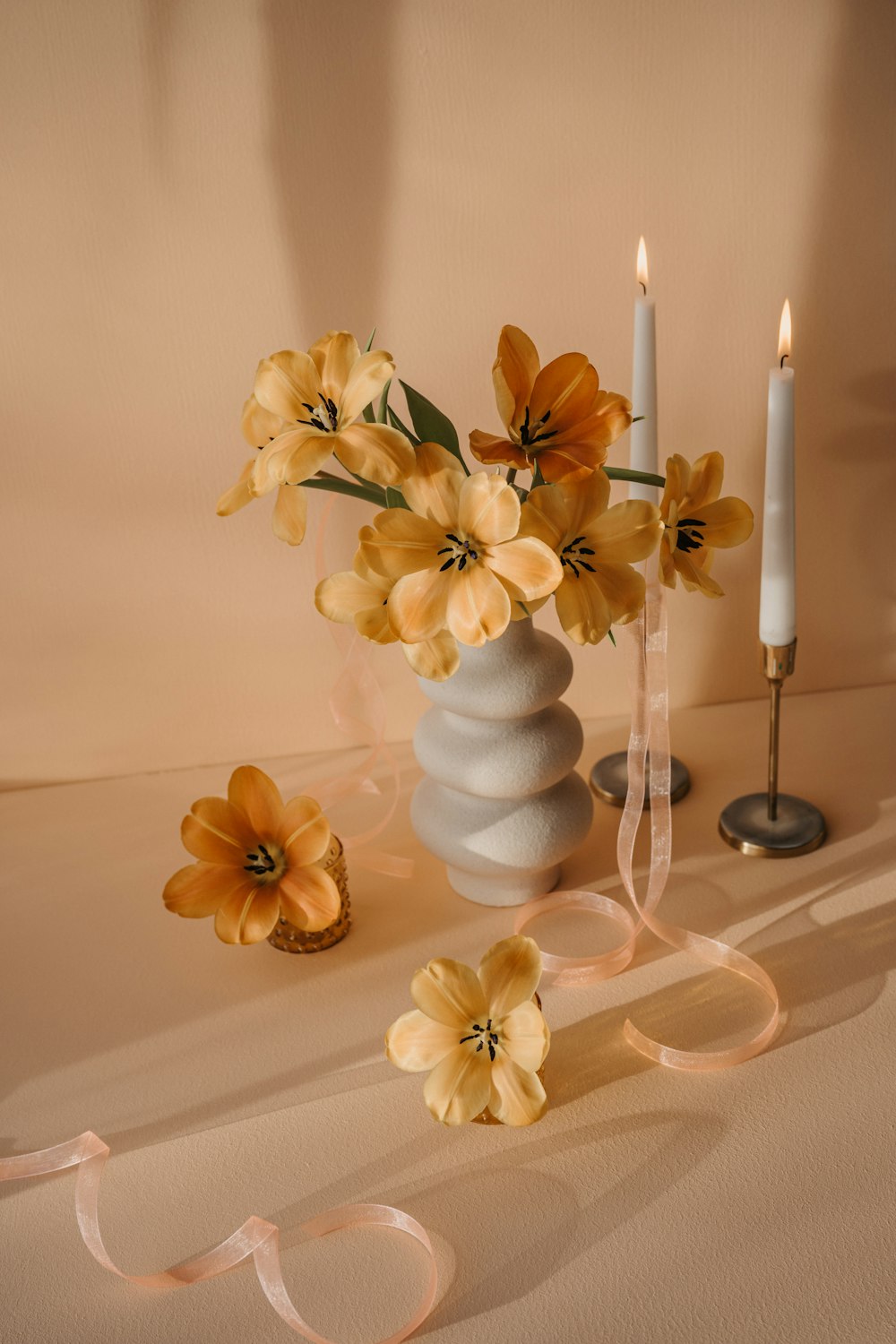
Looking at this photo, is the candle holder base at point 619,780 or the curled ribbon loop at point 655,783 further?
the candle holder base at point 619,780

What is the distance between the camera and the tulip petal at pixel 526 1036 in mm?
550

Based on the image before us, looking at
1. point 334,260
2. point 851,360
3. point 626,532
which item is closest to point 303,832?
point 626,532

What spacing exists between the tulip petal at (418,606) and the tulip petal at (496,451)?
6 centimetres

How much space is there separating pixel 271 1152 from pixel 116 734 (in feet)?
1.31

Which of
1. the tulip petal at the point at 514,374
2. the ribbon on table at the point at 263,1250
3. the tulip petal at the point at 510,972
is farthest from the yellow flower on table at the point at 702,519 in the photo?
the ribbon on table at the point at 263,1250

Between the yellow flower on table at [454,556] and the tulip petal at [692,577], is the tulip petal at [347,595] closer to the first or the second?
the yellow flower on table at [454,556]

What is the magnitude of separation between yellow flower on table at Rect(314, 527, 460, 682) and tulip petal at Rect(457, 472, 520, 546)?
45 mm

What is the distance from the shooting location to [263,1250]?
52 centimetres

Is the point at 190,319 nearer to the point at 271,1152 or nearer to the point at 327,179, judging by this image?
the point at 327,179

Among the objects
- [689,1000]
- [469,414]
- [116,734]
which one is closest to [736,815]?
[689,1000]

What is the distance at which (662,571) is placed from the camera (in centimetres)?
62

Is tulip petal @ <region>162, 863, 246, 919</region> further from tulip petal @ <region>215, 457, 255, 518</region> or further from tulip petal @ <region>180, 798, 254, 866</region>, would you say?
tulip petal @ <region>215, 457, 255, 518</region>

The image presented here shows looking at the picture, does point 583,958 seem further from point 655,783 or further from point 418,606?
point 418,606

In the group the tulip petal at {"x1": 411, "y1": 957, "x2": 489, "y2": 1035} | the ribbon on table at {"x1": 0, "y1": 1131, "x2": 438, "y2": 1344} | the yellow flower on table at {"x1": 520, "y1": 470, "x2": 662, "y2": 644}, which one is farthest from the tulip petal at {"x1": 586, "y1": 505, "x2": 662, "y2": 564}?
the ribbon on table at {"x1": 0, "y1": 1131, "x2": 438, "y2": 1344}
